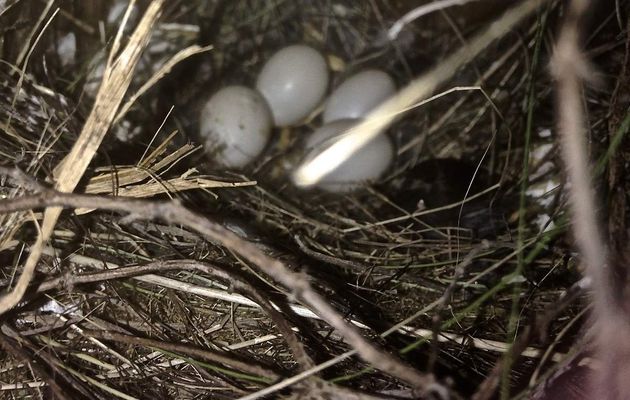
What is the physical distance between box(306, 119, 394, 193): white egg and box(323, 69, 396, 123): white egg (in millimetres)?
31

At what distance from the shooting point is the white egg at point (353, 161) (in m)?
1.15

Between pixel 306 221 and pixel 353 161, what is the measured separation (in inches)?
5.7

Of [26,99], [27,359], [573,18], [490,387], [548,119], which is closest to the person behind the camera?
[573,18]

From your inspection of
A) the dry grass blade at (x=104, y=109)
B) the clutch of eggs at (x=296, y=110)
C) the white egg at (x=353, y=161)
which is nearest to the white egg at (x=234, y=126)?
the clutch of eggs at (x=296, y=110)

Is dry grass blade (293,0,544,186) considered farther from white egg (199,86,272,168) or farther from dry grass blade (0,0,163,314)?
dry grass blade (0,0,163,314)

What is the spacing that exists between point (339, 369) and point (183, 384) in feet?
0.65

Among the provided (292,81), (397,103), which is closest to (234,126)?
(292,81)

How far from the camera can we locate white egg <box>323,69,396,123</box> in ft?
3.93

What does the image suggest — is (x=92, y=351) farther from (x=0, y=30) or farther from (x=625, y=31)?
(x=625, y=31)

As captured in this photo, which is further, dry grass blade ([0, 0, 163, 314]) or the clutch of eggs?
the clutch of eggs

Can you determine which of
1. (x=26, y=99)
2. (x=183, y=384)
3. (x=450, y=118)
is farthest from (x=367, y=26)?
(x=183, y=384)

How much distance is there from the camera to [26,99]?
982 mm

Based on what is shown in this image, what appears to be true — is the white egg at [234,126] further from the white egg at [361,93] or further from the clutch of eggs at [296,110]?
the white egg at [361,93]

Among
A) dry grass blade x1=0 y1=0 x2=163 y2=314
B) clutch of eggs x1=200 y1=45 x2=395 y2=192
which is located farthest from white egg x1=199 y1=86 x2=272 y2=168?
dry grass blade x1=0 y1=0 x2=163 y2=314
